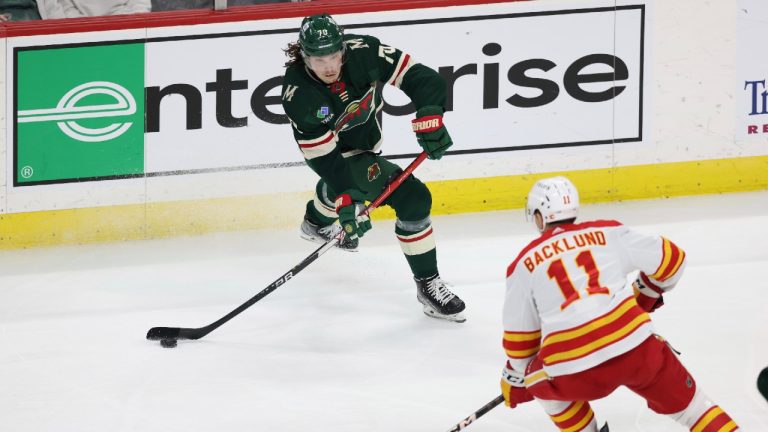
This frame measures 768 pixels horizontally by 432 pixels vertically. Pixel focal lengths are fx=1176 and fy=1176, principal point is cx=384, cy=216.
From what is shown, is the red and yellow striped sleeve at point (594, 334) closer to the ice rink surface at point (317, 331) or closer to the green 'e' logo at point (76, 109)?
the ice rink surface at point (317, 331)

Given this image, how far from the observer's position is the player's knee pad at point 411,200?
4.21 m

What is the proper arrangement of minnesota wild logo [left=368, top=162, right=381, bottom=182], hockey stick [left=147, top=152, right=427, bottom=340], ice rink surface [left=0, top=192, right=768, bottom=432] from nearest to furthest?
ice rink surface [left=0, top=192, right=768, bottom=432], hockey stick [left=147, top=152, right=427, bottom=340], minnesota wild logo [left=368, top=162, right=381, bottom=182]

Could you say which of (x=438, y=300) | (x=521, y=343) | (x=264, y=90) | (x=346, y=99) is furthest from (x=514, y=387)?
(x=264, y=90)

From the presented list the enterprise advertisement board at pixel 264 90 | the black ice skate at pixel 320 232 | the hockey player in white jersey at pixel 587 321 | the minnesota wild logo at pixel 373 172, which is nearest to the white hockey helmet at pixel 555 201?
the hockey player in white jersey at pixel 587 321

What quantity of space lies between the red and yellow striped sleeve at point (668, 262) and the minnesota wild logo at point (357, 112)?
1.63 m

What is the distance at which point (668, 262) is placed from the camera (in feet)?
9.29

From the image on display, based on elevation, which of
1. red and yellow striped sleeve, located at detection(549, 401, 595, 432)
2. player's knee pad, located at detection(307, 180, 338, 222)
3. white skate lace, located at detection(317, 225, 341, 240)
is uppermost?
player's knee pad, located at detection(307, 180, 338, 222)

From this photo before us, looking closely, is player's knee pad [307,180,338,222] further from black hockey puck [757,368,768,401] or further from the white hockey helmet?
black hockey puck [757,368,768,401]

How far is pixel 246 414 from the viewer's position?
3.55 m

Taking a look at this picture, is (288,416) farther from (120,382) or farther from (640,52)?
(640,52)

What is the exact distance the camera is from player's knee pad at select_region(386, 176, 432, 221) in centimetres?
421

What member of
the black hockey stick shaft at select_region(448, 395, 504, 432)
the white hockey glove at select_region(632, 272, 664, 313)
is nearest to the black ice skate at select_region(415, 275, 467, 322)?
the black hockey stick shaft at select_region(448, 395, 504, 432)

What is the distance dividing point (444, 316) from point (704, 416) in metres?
1.57

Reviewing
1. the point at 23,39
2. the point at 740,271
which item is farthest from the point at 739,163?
the point at 23,39
